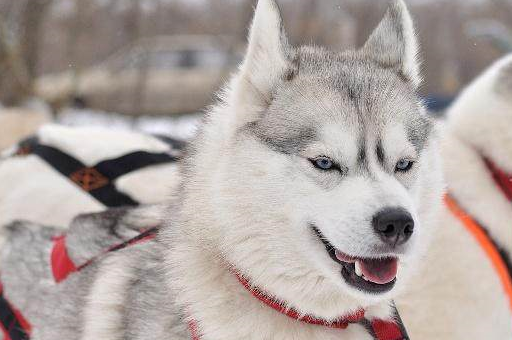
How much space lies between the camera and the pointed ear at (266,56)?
235 cm

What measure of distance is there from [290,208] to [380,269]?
0.33m

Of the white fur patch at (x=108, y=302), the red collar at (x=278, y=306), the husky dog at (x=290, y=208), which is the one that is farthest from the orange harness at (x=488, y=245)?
the white fur patch at (x=108, y=302)

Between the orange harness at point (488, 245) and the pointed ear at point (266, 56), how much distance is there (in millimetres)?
1500

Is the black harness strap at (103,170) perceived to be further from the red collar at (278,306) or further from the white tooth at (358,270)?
the white tooth at (358,270)

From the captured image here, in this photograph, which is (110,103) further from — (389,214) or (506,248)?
(389,214)

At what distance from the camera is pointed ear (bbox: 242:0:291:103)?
2348mm

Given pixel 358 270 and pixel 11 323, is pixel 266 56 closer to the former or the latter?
pixel 358 270

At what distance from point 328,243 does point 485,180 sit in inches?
67.6

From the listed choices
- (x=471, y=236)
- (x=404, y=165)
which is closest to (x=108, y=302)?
(x=404, y=165)

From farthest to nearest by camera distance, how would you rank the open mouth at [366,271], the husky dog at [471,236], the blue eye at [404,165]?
1. the husky dog at [471,236]
2. the blue eye at [404,165]
3. the open mouth at [366,271]

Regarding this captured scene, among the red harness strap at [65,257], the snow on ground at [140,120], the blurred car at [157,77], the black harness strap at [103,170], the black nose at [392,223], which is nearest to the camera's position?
the black nose at [392,223]

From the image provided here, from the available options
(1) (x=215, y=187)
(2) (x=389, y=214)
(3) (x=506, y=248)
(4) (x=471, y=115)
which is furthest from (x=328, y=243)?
(4) (x=471, y=115)

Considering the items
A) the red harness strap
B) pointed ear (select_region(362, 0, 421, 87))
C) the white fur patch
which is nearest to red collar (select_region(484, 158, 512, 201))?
pointed ear (select_region(362, 0, 421, 87))

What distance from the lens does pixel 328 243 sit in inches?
85.9
